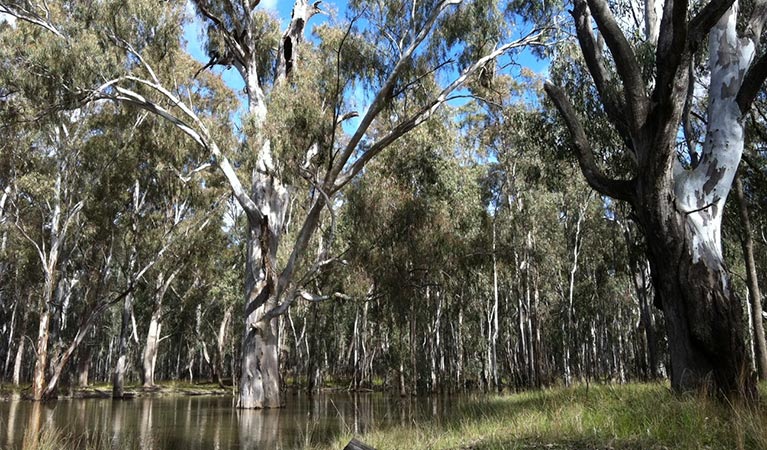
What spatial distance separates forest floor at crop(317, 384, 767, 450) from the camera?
10.4ft

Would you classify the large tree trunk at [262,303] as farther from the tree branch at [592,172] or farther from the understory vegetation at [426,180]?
the tree branch at [592,172]

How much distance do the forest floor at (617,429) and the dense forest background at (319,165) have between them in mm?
3469

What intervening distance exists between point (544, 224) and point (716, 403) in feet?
54.9

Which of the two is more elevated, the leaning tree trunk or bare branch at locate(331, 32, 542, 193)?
bare branch at locate(331, 32, 542, 193)

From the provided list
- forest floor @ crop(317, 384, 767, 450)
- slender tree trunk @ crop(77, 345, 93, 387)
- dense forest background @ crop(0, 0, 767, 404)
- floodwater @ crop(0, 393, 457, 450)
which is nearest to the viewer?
forest floor @ crop(317, 384, 767, 450)

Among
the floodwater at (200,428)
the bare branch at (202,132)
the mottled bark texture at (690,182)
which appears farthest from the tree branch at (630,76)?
the bare branch at (202,132)

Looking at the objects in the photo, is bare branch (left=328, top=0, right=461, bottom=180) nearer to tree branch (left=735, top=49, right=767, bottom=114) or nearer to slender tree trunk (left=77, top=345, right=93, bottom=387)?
tree branch (left=735, top=49, right=767, bottom=114)

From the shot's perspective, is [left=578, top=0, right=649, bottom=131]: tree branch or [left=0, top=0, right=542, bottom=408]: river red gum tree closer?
[left=578, top=0, right=649, bottom=131]: tree branch

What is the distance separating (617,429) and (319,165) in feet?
31.7

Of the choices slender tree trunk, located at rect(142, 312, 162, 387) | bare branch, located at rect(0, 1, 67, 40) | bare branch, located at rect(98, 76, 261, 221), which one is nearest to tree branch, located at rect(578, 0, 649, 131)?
bare branch, located at rect(98, 76, 261, 221)

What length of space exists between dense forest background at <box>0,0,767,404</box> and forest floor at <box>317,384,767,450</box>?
11.4 ft

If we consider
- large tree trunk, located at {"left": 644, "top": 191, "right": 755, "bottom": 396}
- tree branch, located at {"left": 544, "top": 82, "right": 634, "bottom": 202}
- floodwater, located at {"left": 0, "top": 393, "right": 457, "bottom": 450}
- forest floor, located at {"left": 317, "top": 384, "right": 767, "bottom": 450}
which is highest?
tree branch, located at {"left": 544, "top": 82, "right": 634, "bottom": 202}

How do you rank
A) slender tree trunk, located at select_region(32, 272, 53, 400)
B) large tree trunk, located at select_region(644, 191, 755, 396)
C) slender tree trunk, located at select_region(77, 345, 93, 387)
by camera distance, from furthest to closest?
1. slender tree trunk, located at select_region(77, 345, 93, 387)
2. slender tree trunk, located at select_region(32, 272, 53, 400)
3. large tree trunk, located at select_region(644, 191, 755, 396)

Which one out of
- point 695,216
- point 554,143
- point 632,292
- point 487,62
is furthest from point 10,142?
point 632,292
